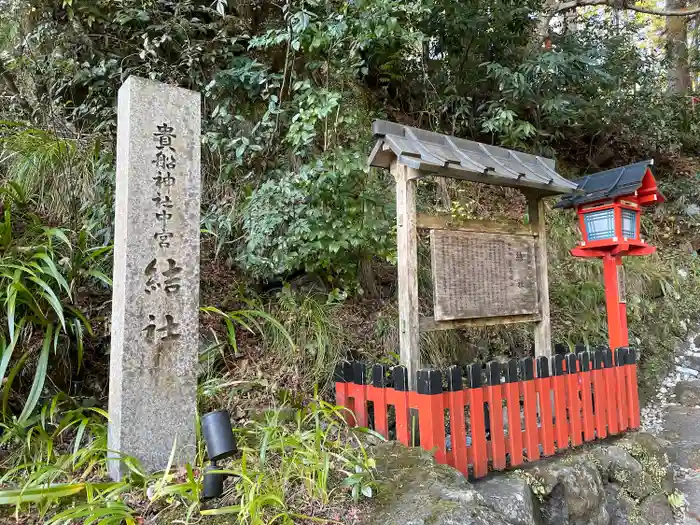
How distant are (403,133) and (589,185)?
2.15 meters

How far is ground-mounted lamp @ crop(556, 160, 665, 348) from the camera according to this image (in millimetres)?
4148

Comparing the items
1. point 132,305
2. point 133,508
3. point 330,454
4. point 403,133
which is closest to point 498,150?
point 403,133

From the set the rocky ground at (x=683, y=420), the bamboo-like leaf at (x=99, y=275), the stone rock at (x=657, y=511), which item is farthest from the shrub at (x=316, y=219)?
the rocky ground at (x=683, y=420)

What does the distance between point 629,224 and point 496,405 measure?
2.42 m

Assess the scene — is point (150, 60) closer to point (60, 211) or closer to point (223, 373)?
point (60, 211)

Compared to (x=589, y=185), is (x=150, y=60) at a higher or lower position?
higher

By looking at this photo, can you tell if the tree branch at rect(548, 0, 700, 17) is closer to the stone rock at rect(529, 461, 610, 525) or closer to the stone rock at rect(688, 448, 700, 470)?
the stone rock at rect(688, 448, 700, 470)

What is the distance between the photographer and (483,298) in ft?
11.3

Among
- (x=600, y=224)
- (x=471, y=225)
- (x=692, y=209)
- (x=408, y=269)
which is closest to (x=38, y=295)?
(x=408, y=269)

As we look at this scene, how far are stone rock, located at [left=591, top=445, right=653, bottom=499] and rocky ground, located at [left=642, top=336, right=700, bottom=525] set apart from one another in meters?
0.40

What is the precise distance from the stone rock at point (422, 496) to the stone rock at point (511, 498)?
1.02ft

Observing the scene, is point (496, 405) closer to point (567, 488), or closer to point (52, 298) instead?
point (567, 488)

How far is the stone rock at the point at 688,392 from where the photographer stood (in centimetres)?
522

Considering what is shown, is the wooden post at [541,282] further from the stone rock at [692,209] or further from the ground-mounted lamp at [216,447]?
the stone rock at [692,209]
